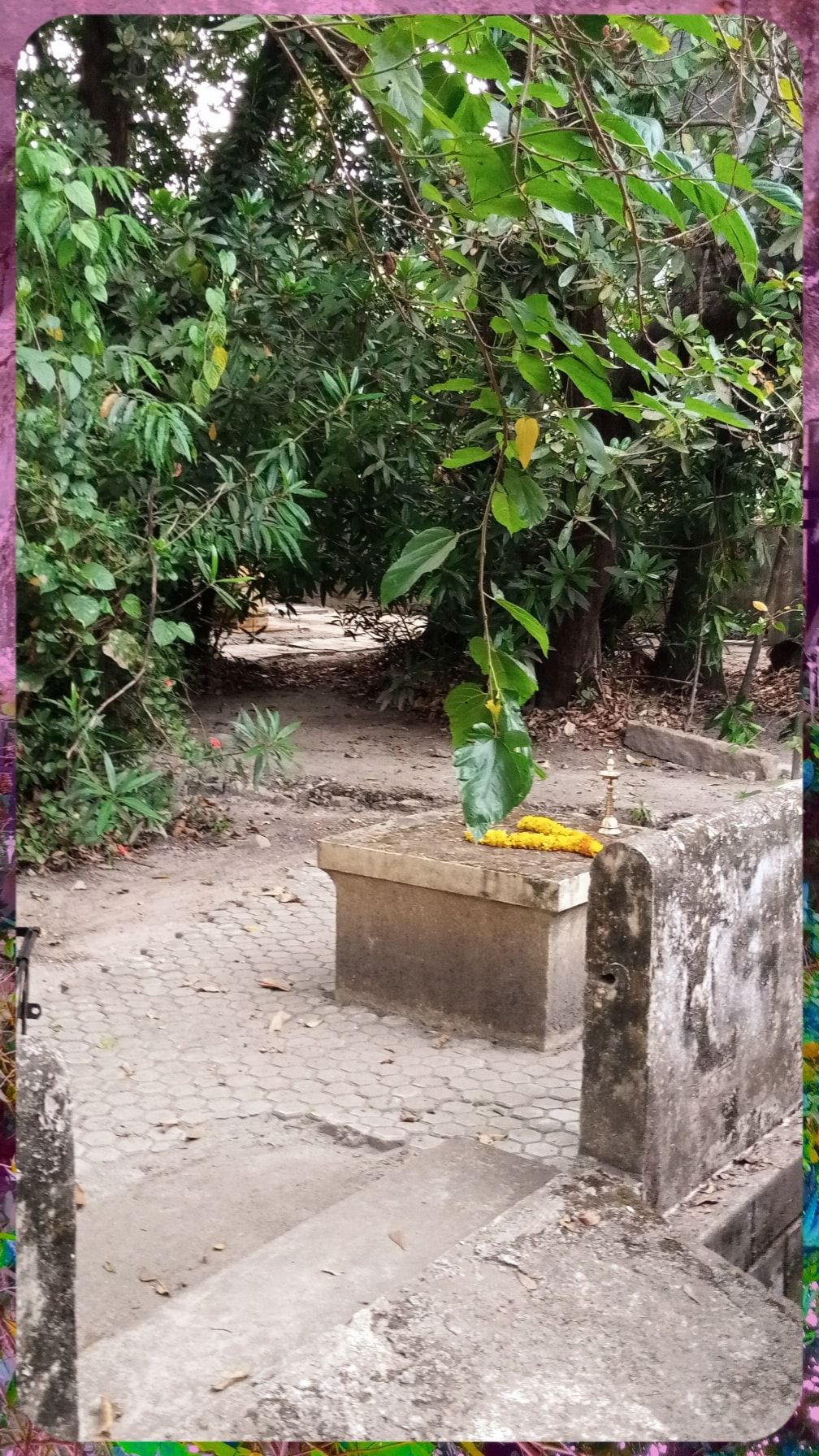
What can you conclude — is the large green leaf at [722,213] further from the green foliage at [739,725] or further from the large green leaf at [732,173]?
the green foliage at [739,725]

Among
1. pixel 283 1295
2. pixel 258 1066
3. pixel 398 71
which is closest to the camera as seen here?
pixel 398 71

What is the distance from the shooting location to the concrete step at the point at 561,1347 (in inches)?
36.9

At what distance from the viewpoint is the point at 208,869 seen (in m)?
4.00

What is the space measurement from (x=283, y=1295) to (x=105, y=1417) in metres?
0.67

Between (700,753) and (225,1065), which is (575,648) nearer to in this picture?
(700,753)

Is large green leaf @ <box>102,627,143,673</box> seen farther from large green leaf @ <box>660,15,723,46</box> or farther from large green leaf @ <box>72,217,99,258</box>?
large green leaf @ <box>660,15,723,46</box>

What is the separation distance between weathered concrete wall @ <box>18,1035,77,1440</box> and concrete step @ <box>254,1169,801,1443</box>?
0.16 metres

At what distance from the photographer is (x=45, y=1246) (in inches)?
32.2

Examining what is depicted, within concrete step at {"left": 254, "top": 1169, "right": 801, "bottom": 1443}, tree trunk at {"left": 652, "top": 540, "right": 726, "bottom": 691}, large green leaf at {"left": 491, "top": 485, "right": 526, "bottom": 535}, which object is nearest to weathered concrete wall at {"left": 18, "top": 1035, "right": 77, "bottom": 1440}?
concrete step at {"left": 254, "top": 1169, "right": 801, "bottom": 1443}

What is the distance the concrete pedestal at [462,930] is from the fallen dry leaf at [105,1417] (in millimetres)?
1676

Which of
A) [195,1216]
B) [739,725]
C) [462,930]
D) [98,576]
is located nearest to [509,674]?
[195,1216]

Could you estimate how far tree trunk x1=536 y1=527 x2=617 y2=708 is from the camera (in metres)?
5.93

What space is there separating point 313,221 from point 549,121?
386cm

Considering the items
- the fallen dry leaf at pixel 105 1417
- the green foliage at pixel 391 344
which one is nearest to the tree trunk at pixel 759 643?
the green foliage at pixel 391 344
